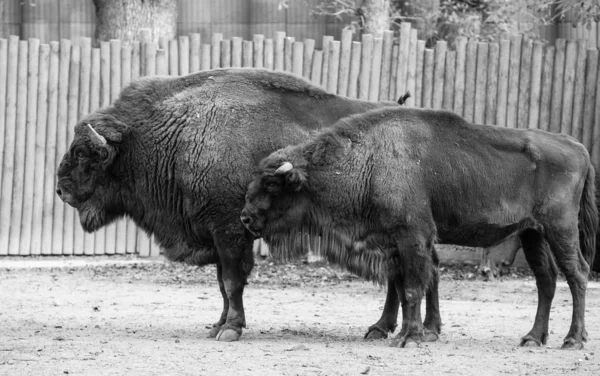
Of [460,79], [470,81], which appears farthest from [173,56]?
[470,81]


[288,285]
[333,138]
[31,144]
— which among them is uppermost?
[333,138]

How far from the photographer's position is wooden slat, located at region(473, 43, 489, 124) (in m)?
14.1

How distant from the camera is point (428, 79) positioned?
557 inches

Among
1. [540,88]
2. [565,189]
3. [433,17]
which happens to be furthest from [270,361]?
[433,17]

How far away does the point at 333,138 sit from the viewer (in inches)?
355

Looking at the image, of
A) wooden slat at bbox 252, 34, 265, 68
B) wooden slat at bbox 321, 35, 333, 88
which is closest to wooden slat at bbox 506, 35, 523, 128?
wooden slat at bbox 321, 35, 333, 88

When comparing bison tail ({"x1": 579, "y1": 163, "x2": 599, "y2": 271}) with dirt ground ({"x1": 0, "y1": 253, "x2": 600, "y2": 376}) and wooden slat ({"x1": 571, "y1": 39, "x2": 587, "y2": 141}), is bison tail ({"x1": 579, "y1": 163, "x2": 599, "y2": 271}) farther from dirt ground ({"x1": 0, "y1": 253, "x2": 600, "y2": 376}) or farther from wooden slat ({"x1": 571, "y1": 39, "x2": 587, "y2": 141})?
wooden slat ({"x1": 571, "y1": 39, "x2": 587, "y2": 141})

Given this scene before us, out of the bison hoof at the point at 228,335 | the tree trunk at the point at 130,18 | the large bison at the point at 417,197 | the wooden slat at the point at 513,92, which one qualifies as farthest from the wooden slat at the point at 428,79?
the bison hoof at the point at 228,335

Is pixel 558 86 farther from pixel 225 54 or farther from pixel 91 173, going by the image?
pixel 91 173

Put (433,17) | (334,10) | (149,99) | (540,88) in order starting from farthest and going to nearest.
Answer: (334,10) < (433,17) < (540,88) < (149,99)

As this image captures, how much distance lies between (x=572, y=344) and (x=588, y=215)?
46.6 inches

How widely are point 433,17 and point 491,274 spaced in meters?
6.25

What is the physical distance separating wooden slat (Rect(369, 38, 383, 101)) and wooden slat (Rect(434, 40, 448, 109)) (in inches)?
28.5

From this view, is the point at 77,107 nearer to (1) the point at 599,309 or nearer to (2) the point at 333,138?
(2) the point at 333,138
